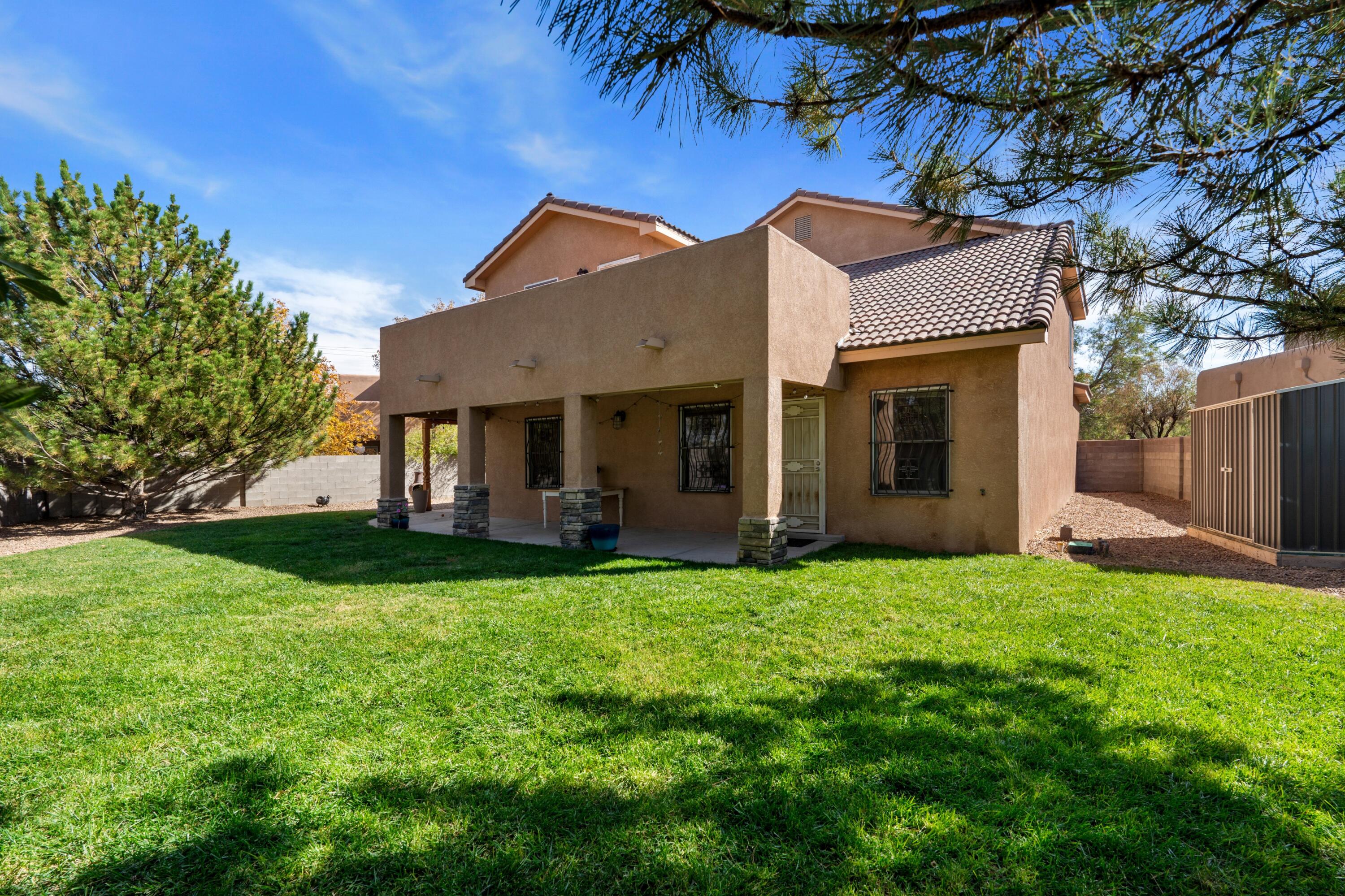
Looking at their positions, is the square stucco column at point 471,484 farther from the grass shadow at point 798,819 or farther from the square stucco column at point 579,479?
the grass shadow at point 798,819

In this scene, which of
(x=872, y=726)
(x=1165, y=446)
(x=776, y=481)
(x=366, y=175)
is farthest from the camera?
(x=1165, y=446)

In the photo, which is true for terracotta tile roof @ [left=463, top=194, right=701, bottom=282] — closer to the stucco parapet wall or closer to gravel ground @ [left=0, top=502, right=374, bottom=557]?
the stucco parapet wall

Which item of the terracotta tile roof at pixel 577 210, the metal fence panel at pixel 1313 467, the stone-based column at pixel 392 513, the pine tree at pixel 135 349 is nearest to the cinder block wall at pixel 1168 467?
the metal fence panel at pixel 1313 467

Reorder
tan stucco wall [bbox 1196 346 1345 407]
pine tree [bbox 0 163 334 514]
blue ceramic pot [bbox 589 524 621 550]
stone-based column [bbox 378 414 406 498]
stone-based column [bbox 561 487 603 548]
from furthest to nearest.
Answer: tan stucco wall [bbox 1196 346 1345 407], stone-based column [bbox 378 414 406 498], pine tree [bbox 0 163 334 514], stone-based column [bbox 561 487 603 548], blue ceramic pot [bbox 589 524 621 550]

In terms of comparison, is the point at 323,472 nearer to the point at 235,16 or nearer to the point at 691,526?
the point at 691,526

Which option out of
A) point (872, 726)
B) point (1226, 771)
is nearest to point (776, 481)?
point (872, 726)

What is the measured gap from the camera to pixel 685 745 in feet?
11.2

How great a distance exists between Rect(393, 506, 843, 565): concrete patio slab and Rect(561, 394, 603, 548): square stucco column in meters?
0.52

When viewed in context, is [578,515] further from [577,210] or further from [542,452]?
[577,210]

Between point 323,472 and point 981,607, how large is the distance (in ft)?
65.3

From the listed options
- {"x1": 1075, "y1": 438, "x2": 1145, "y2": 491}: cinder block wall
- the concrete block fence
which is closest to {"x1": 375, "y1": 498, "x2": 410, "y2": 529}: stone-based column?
the concrete block fence

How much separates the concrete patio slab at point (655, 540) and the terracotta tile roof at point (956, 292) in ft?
11.8

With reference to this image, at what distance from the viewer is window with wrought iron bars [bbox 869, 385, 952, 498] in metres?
9.35

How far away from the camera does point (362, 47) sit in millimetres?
7496
